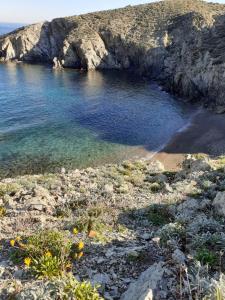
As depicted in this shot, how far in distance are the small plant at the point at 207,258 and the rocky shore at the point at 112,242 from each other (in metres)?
0.03

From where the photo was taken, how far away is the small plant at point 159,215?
16.0 meters

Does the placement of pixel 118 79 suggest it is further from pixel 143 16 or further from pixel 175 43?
pixel 143 16

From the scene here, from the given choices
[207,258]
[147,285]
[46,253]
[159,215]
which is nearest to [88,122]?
[159,215]

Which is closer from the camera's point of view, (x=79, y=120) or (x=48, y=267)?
(x=48, y=267)

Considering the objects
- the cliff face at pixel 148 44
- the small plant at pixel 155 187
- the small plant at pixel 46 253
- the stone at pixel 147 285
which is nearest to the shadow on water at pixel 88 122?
the cliff face at pixel 148 44

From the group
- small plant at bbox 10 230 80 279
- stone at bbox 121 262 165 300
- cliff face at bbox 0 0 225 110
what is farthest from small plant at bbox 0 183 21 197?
cliff face at bbox 0 0 225 110

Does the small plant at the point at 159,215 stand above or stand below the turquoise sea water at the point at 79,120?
above

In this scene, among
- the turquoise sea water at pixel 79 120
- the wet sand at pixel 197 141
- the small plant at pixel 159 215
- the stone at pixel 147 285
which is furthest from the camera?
the wet sand at pixel 197 141

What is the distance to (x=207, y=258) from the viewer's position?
11.1 metres

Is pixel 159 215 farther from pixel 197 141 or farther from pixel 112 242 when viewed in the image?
pixel 197 141

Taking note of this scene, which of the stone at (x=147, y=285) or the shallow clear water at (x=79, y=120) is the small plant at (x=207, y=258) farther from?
the shallow clear water at (x=79, y=120)

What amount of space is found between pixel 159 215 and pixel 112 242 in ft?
13.6

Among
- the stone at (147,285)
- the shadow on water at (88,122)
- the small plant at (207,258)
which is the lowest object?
the shadow on water at (88,122)

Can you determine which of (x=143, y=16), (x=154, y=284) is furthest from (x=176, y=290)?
(x=143, y=16)
